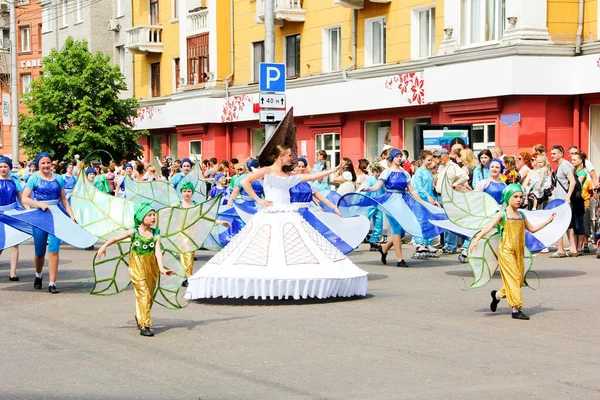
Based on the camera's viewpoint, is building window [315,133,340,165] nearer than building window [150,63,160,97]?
Yes

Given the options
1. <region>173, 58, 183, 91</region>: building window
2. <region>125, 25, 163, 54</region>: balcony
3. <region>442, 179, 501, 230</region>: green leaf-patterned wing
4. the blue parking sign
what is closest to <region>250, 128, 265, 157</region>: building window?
<region>173, 58, 183, 91</region>: building window

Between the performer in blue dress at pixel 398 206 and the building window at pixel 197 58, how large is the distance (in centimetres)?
2408

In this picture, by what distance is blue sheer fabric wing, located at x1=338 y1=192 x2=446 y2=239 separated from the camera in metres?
16.4

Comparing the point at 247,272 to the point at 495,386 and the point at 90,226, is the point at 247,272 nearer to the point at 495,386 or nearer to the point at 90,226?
the point at 90,226

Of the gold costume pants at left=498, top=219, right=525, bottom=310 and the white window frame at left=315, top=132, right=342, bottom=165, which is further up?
the white window frame at left=315, top=132, right=342, bottom=165

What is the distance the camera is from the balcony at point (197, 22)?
39.9 metres

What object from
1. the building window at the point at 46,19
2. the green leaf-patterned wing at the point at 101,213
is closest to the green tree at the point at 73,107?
the building window at the point at 46,19

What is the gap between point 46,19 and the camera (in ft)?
184

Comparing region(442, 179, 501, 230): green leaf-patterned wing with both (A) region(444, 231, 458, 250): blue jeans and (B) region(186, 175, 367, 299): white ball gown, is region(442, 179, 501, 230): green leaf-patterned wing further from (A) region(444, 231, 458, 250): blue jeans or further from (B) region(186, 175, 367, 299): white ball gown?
(A) region(444, 231, 458, 250): blue jeans

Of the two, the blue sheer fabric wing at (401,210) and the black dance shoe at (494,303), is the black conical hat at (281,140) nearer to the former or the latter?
the black dance shoe at (494,303)

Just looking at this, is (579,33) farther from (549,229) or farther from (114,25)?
(114,25)

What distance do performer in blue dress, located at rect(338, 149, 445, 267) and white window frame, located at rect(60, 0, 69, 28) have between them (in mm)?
39401

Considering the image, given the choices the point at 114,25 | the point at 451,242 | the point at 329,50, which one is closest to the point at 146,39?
the point at 114,25

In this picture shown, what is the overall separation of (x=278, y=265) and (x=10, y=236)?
14.8ft
